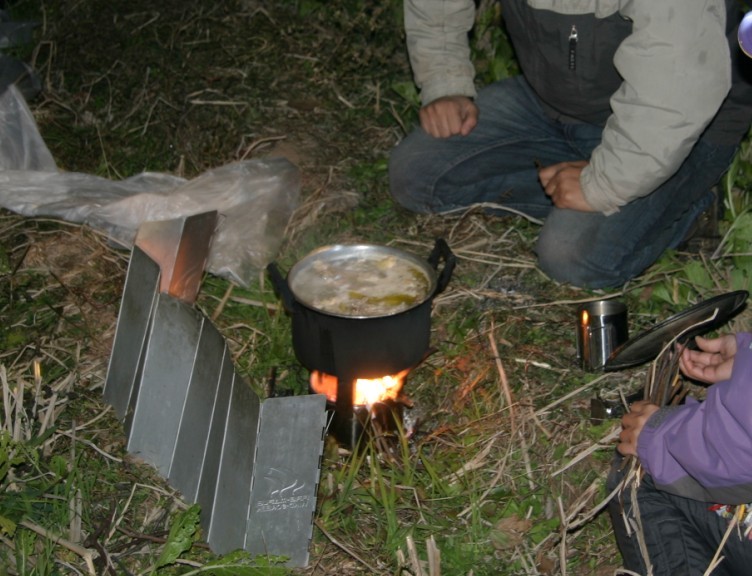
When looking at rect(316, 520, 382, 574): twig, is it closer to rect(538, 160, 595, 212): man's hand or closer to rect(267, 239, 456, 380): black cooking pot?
rect(267, 239, 456, 380): black cooking pot

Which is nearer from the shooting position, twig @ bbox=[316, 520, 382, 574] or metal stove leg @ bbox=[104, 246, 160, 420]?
twig @ bbox=[316, 520, 382, 574]

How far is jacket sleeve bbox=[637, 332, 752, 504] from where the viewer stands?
218cm

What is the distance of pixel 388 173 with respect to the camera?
13.5ft

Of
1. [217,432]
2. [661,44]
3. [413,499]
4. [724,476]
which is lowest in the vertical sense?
[413,499]

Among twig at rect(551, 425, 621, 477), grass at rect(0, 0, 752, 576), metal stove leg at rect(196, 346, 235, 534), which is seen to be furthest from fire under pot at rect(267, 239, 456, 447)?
twig at rect(551, 425, 621, 477)

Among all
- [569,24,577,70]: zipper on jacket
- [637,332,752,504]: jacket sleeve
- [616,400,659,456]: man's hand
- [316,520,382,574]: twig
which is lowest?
[316,520,382,574]: twig

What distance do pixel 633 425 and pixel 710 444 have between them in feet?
1.12

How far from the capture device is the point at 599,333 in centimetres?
319

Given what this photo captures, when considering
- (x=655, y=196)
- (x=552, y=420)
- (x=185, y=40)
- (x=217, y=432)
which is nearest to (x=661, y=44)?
(x=655, y=196)

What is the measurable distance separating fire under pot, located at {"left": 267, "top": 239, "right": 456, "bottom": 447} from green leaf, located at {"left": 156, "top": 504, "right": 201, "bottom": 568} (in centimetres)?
59

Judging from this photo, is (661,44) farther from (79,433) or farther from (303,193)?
(79,433)

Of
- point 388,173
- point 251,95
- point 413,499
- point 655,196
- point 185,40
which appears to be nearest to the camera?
point 413,499

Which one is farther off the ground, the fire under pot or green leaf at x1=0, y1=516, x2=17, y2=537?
the fire under pot

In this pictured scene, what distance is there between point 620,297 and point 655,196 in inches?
16.2
